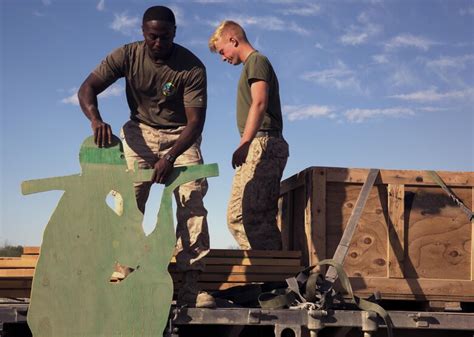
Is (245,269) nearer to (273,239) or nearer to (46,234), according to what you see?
(273,239)

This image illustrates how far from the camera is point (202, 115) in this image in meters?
5.54

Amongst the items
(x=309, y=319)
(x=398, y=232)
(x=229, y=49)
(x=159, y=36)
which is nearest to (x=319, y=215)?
(x=398, y=232)

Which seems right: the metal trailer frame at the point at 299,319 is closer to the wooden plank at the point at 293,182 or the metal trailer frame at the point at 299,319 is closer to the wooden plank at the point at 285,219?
the wooden plank at the point at 293,182

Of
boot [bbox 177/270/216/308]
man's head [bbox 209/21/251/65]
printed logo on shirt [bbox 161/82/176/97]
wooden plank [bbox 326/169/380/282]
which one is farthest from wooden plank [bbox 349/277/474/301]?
man's head [bbox 209/21/251/65]

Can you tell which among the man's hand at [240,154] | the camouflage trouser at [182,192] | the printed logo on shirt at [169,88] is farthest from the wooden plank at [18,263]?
the man's hand at [240,154]

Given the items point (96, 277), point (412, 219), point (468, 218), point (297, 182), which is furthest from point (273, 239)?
point (96, 277)

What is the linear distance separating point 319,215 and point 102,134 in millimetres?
1932

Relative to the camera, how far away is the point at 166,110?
5.70 m

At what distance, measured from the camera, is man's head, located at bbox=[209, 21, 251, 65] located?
21.5 feet

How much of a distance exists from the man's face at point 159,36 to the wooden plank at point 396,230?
82.1 inches

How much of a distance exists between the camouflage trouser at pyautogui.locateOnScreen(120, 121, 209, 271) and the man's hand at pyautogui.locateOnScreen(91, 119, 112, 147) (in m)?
0.50

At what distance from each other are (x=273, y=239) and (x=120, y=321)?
6.28 ft

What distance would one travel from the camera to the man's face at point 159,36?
5426 mm

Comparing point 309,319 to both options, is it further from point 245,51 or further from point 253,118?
point 245,51
